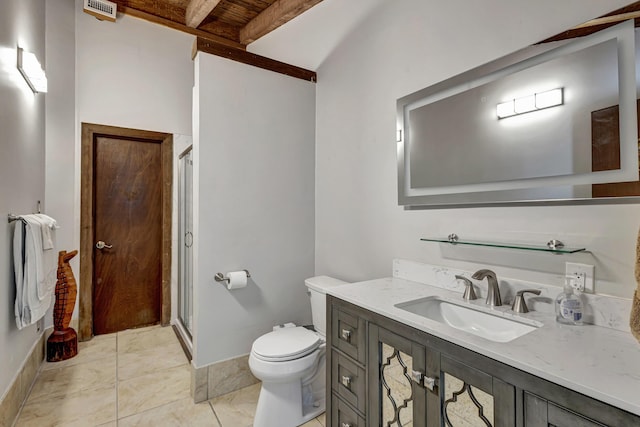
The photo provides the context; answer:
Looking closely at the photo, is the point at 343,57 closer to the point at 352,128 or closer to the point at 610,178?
the point at 352,128

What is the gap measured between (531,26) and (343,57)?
1.30 metres

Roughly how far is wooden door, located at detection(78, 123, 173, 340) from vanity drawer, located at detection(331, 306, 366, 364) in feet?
7.91

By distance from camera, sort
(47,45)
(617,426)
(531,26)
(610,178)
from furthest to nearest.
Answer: (47,45)
(531,26)
(610,178)
(617,426)

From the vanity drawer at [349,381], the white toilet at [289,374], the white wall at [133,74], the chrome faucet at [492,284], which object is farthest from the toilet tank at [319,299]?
the white wall at [133,74]

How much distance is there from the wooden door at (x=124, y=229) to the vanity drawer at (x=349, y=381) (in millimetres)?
2424

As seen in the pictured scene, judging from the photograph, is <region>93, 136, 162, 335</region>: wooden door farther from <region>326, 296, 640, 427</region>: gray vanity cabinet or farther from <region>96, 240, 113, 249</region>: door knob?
<region>326, 296, 640, 427</region>: gray vanity cabinet

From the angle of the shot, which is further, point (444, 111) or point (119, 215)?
point (119, 215)

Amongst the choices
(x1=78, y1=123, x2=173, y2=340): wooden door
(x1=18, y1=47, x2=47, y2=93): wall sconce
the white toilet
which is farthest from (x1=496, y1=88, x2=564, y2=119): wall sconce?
→ (x1=78, y1=123, x2=173, y2=340): wooden door

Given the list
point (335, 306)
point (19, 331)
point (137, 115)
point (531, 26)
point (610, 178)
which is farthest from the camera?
point (137, 115)

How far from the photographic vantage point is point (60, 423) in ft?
6.03

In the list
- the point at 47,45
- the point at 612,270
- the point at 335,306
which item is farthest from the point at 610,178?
the point at 47,45

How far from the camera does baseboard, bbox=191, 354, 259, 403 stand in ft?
6.81

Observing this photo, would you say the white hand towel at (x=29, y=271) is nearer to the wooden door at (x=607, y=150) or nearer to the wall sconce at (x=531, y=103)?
the wall sconce at (x=531, y=103)

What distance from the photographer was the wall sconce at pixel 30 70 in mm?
1994
